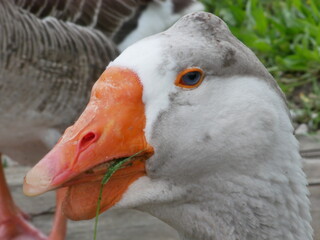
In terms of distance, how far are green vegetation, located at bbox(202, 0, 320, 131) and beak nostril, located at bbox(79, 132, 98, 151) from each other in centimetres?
389

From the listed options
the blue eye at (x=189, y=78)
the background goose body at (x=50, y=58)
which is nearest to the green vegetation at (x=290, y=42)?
the background goose body at (x=50, y=58)

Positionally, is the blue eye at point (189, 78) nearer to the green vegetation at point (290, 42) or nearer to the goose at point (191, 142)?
the goose at point (191, 142)

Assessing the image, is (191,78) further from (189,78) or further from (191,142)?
(191,142)

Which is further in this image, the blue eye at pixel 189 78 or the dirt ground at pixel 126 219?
the dirt ground at pixel 126 219

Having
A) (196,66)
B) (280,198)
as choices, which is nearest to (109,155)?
(196,66)

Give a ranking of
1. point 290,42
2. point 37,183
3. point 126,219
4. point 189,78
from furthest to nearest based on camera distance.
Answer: point 290,42, point 126,219, point 189,78, point 37,183

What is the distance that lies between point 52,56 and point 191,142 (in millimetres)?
2526

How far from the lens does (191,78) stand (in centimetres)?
252

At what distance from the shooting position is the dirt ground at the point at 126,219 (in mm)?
5066

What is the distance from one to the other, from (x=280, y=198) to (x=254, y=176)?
0.12 metres

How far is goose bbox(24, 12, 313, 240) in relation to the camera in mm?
2463

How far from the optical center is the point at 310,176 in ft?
17.8

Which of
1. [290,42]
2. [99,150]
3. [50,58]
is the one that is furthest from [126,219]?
[99,150]

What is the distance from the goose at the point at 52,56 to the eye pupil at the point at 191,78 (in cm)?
244
